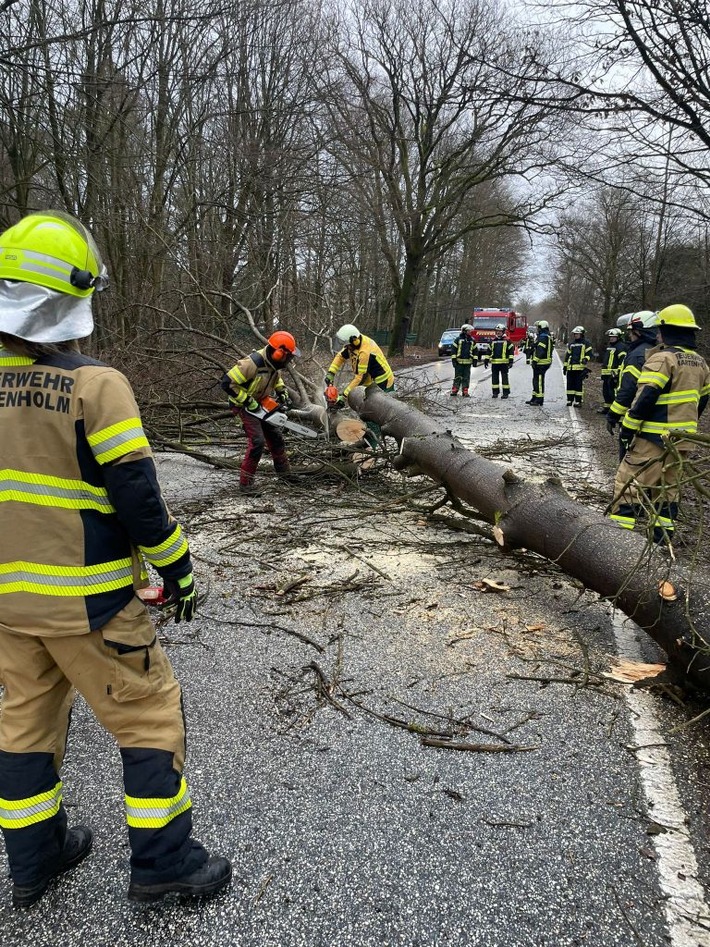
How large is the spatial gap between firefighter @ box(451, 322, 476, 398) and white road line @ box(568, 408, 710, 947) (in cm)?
1212

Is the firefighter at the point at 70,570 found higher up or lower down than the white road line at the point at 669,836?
higher up

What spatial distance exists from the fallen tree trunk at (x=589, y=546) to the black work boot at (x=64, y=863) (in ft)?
8.04

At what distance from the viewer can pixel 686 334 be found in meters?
4.38

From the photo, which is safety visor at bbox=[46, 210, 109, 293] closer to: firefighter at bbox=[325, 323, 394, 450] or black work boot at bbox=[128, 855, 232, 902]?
black work boot at bbox=[128, 855, 232, 902]

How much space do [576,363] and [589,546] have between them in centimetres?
1065

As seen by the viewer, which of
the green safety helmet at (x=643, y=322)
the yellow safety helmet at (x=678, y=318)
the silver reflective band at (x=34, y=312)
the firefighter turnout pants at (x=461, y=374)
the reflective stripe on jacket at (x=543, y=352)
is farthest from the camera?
the firefighter turnout pants at (x=461, y=374)

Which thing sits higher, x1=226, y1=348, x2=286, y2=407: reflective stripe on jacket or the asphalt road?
x1=226, y1=348, x2=286, y2=407: reflective stripe on jacket

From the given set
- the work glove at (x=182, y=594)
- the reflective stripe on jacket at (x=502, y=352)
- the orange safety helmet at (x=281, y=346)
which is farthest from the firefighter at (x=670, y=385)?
the reflective stripe on jacket at (x=502, y=352)

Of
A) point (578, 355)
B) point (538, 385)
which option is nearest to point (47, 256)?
point (578, 355)

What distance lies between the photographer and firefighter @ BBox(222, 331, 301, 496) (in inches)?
235

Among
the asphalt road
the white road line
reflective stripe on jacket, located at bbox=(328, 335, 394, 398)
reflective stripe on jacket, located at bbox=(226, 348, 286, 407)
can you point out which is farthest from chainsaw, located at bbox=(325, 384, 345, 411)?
the white road line

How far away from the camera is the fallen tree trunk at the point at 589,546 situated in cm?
281

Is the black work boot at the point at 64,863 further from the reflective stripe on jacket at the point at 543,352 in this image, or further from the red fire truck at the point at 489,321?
the red fire truck at the point at 489,321

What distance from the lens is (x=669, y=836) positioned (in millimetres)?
2029
